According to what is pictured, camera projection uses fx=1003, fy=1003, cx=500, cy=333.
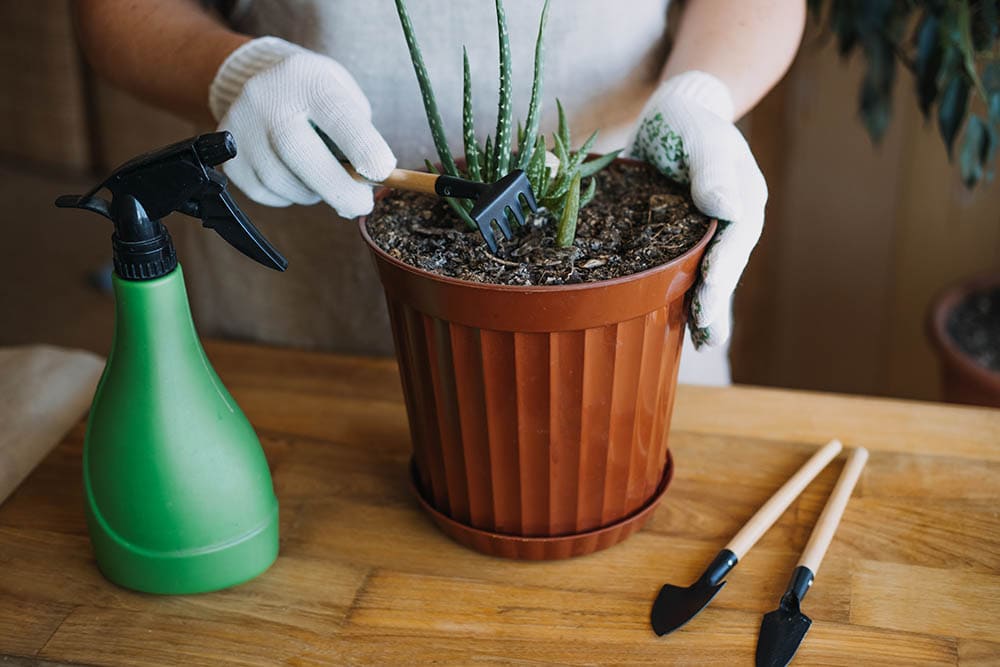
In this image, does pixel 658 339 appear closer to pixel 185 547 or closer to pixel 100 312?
pixel 185 547

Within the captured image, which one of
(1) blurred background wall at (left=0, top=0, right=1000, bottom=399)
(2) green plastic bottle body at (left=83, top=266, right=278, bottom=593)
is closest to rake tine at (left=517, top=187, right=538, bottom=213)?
(2) green plastic bottle body at (left=83, top=266, right=278, bottom=593)

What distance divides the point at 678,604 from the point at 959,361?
0.95m

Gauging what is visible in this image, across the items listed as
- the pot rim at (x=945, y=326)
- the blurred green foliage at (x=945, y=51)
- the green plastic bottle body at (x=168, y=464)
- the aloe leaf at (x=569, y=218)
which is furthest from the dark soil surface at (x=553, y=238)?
the pot rim at (x=945, y=326)

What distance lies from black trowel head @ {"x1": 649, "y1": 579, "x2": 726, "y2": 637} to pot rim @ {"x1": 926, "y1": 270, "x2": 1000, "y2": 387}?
91 centimetres

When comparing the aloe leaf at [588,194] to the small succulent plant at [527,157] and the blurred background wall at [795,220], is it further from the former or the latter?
the blurred background wall at [795,220]

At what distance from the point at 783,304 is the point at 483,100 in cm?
115

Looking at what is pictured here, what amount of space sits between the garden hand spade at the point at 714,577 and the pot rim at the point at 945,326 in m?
0.80

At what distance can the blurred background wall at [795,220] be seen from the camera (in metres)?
1.69

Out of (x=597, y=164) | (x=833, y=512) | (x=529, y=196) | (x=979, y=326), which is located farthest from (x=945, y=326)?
(x=529, y=196)

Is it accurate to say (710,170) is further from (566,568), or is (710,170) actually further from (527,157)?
(566,568)

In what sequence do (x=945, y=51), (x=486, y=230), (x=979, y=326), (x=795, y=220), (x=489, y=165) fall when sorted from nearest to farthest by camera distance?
(x=486, y=230), (x=489, y=165), (x=945, y=51), (x=979, y=326), (x=795, y=220)

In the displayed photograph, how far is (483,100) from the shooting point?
89cm

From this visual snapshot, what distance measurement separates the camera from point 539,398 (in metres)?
0.62

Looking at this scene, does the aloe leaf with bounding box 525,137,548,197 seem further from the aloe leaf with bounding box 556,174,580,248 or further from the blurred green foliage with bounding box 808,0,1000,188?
the blurred green foliage with bounding box 808,0,1000,188
